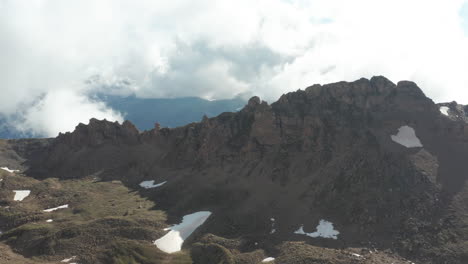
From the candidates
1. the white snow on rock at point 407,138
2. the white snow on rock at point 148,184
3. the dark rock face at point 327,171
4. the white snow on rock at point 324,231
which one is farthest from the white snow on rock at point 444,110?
the white snow on rock at point 148,184

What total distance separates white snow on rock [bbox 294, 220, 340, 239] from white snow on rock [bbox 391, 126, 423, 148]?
46377 millimetres

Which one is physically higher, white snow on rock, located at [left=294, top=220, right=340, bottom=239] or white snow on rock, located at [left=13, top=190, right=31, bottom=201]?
white snow on rock, located at [left=13, top=190, right=31, bottom=201]

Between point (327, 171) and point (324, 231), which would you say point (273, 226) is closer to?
point (324, 231)

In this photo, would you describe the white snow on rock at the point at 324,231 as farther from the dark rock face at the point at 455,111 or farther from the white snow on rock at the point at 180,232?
the dark rock face at the point at 455,111

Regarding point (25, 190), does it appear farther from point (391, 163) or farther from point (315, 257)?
point (391, 163)

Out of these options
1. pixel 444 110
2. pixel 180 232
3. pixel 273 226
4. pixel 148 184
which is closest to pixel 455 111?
pixel 444 110

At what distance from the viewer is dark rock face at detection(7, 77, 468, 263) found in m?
88.2

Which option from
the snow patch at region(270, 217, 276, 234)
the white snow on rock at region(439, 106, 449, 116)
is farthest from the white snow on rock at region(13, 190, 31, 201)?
the white snow on rock at region(439, 106, 449, 116)

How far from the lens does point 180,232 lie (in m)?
95.6

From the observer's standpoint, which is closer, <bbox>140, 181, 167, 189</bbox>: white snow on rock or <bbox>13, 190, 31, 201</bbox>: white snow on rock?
<bbox>13, 190, 31, 201</bbox>: white snow on rock

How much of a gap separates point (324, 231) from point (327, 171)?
25846 mm

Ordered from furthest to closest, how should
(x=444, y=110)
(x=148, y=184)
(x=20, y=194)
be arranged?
(x=148, y=184), (x=444, y=110), (x=20, y=194)

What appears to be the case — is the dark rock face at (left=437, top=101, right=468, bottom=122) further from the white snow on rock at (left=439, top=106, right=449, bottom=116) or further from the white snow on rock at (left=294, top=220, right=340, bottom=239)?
the white snow on rock at (left=294, top=220, right=340, bottom=239)

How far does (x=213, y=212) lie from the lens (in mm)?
106812
